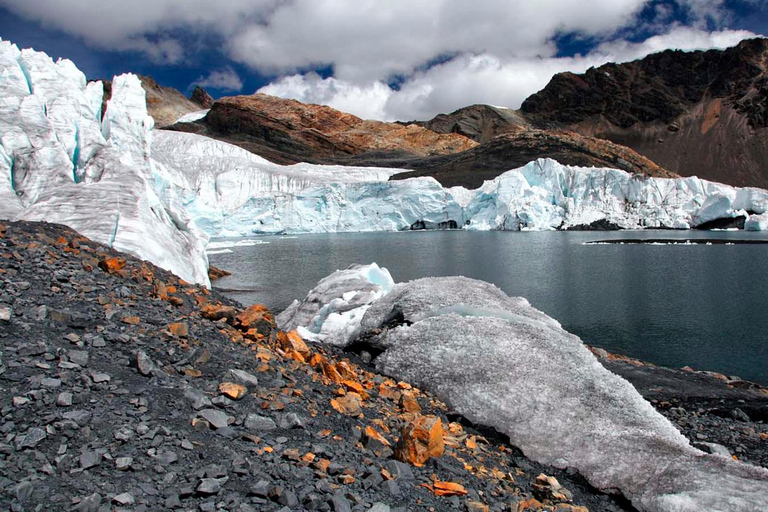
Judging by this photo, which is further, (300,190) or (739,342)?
(300,190)

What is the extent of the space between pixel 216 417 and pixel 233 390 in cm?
33

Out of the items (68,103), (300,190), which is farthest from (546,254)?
(300,190)

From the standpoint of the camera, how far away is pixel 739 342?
13.3 metres

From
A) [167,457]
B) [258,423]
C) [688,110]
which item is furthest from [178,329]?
[688,110]

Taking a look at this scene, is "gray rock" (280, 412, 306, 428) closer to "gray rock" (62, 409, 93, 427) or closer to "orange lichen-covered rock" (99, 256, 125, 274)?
"gray rock" (62, 409, 93, 427)

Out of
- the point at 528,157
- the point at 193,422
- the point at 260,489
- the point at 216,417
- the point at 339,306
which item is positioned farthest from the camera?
the point at 528,157

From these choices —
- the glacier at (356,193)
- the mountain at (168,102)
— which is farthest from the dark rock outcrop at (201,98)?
the glacier at (356,193)

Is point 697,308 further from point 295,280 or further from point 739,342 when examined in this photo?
point 295,280

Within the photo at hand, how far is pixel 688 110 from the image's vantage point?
545ft

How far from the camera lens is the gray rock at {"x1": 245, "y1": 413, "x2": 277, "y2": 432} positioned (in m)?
3.20

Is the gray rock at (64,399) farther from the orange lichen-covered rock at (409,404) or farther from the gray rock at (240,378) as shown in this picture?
the orange lichen-covered rock at (409,404)

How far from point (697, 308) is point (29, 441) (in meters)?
19.8

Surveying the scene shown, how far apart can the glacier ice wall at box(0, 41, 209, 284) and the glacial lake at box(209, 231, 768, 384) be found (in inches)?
247

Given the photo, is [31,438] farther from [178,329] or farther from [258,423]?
[178,329]
